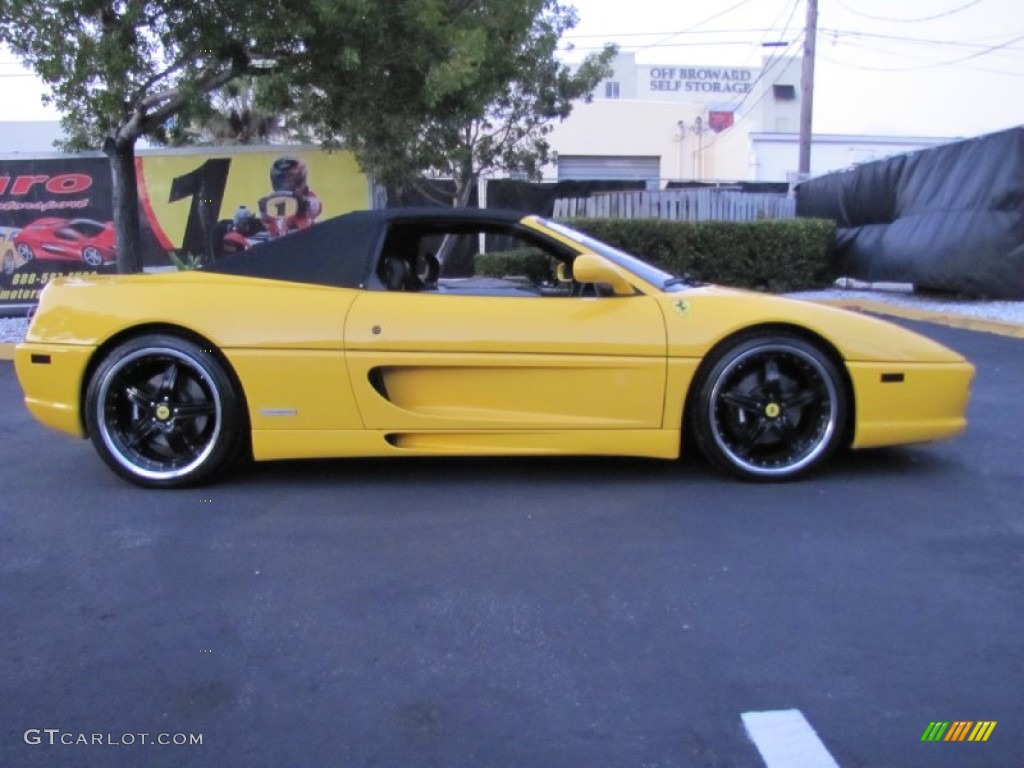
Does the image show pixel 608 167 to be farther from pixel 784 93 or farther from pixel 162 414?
pixel 162 414

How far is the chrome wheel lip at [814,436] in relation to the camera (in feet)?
13.8

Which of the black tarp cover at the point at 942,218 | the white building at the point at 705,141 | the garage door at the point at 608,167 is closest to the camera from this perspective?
the black tarp cover at the point at 942,218

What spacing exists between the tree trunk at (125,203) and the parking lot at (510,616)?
679 centimetres

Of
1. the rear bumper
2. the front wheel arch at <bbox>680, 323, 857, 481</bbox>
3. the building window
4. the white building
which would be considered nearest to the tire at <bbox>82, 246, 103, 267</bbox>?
the front wheel arch at <bbox>680, 323, 857, 481</bbox>

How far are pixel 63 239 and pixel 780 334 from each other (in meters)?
11.0

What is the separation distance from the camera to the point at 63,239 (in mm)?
12453

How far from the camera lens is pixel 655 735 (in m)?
2.32

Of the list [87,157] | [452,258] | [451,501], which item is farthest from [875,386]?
[87,157]

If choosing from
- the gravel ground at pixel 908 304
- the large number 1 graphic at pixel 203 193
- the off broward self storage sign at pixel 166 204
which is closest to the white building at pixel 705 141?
the gravel ground at pixel 908 304

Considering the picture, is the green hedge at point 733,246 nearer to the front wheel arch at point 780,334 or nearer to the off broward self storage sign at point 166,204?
the off broward self storage sign at point 166,204

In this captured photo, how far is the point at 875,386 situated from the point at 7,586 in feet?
11.7

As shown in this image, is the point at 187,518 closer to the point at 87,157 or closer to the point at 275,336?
the point at 275,336

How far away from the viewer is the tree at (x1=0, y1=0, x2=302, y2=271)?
8.74 meters

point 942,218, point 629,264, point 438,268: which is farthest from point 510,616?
point 942,218
